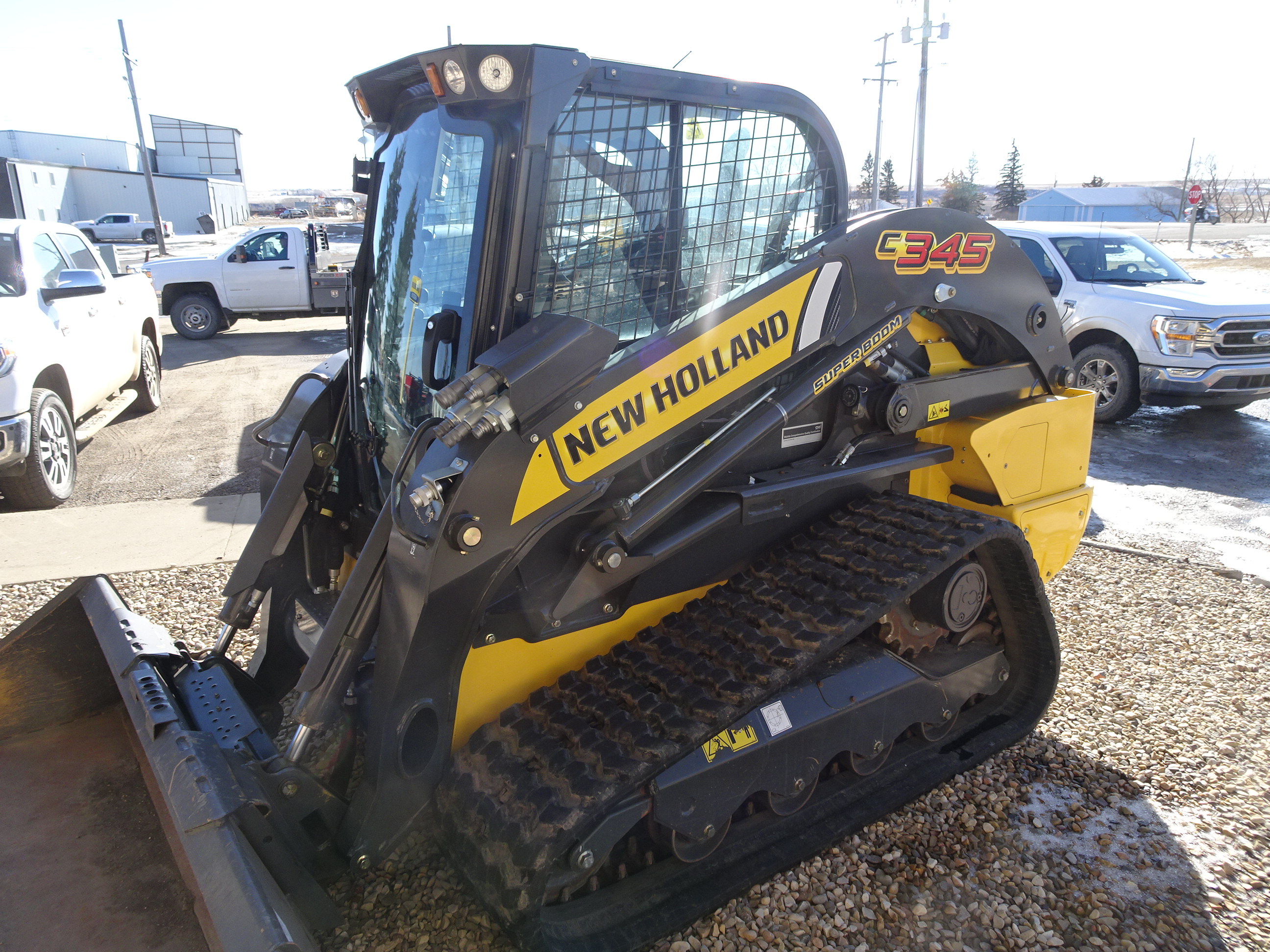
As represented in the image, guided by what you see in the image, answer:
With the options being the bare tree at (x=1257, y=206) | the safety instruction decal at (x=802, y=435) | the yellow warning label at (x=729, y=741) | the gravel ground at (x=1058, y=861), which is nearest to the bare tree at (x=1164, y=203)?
the bare tree at (x=1257, y=206)

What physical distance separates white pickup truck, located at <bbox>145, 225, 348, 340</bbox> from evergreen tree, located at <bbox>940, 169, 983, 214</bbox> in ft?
51.9

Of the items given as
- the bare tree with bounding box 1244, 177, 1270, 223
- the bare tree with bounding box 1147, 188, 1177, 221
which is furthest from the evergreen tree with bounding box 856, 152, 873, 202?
the bare tree with bounding box 1244, 177, 1270, 223

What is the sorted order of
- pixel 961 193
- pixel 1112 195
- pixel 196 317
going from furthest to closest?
pixel 1112 195, pixel 961 193, pixel 196 317

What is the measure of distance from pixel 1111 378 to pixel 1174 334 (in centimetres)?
71

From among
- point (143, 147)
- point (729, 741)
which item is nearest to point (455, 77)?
point (729, 741)

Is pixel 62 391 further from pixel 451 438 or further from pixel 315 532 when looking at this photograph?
pixel 451 438

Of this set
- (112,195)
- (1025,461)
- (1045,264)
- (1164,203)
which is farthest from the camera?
(1164,203)

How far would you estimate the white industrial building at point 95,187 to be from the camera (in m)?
40.9

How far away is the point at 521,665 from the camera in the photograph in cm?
267

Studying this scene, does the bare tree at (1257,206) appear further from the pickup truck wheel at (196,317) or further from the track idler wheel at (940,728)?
the track idler wheel at (940,728)

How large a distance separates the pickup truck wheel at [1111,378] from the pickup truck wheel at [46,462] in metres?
8.91

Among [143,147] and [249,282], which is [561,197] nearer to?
[249,282]

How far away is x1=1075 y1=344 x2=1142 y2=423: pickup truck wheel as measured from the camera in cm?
873

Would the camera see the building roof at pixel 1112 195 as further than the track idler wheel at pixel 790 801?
Yes
